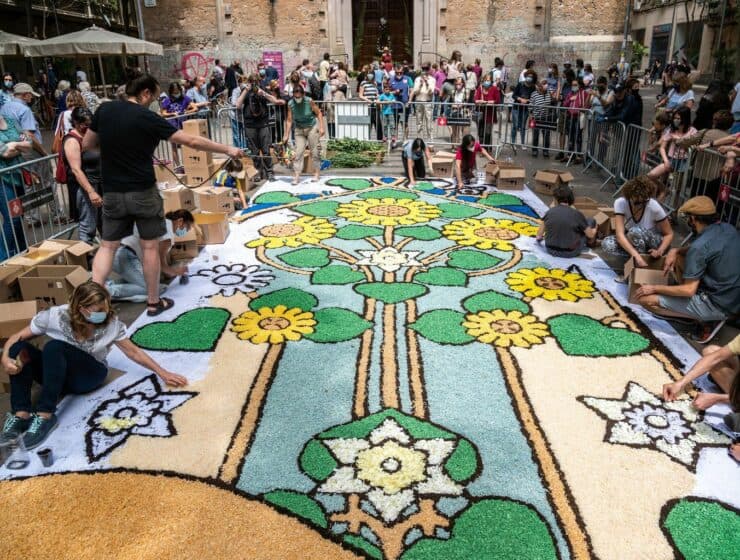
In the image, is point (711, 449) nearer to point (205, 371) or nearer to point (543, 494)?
point (543, 494)

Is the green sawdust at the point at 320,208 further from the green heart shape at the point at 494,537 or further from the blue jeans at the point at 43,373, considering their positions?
the green heart shape at the point at 494,537

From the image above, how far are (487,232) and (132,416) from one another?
546 centimetres

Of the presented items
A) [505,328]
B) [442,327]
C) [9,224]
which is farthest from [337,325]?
[9,224]

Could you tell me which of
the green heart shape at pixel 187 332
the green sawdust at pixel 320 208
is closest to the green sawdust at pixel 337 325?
the green heart shape at pixel 187 332

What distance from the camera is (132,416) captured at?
13.4 ft

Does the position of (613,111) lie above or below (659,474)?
above

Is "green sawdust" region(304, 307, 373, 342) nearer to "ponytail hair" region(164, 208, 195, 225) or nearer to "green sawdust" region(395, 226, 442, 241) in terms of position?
"ponytail hair" region(164, 208, 195, 225)

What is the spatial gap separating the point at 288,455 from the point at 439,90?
50.5ft

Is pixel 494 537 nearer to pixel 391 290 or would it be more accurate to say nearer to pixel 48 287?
pixel 391 290

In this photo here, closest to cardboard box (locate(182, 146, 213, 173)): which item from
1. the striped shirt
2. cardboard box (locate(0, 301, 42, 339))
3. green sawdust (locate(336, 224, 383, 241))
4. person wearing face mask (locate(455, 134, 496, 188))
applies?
green sawdust (locate(336, 224, 383, 241))

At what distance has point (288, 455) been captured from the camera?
3691 mm

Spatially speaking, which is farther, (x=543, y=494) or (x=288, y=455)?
(x=288, y=455)

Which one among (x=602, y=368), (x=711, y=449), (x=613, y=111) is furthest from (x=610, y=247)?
(x=613, y=111)

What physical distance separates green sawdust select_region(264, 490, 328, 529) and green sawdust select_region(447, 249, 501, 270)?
4042mm
